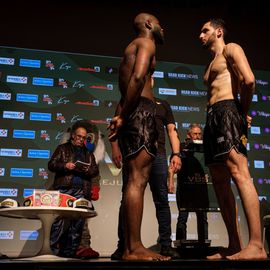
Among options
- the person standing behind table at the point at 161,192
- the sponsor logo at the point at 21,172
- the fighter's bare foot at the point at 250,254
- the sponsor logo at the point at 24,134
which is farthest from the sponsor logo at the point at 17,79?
the fighter's bare foot at the point at 250,254

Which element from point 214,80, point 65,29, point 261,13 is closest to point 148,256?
point 214,80

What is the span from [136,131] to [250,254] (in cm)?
97

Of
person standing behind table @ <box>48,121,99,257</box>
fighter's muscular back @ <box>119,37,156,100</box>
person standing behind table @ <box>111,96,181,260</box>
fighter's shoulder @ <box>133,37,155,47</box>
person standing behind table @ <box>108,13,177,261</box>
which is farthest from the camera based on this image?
person standing behind table @ <box>48,121,99,257</box>

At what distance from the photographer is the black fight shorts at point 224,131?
102 inches

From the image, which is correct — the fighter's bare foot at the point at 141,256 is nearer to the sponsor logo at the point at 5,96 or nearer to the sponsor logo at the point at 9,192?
the sponsor logo at the point at 9,192

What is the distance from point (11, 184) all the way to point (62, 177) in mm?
999

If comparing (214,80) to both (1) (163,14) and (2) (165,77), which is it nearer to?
(2) (165,77)

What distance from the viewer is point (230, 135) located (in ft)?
8.52

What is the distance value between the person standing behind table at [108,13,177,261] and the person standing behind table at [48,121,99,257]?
1729mm

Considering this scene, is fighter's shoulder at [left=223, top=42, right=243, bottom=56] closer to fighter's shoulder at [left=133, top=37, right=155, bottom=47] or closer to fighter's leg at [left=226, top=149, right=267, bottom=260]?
fighter's shoulder at [left=133, top=37, right=155, bottom=47]

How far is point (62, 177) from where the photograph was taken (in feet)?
13.6

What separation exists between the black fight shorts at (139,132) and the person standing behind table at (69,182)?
1740 millimetres

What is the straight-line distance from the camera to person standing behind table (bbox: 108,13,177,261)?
2316mm

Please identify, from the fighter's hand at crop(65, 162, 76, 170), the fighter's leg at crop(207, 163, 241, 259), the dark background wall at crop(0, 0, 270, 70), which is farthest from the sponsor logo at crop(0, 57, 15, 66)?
Result: the fighter's leg at crop(207, 163, 241, 259)
